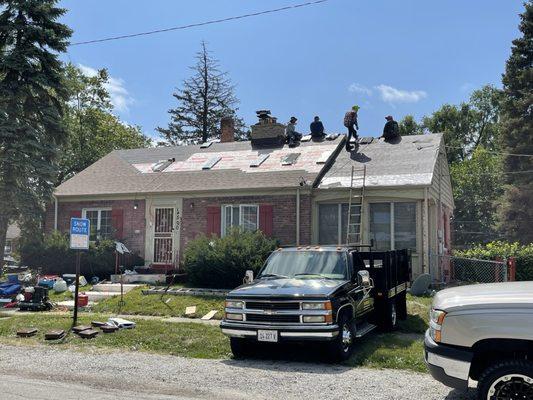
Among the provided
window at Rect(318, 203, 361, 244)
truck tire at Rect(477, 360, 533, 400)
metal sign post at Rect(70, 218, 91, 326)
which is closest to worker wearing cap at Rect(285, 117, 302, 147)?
window at Rect(318, 203, 361, 244)

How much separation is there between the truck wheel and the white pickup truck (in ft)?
12.6

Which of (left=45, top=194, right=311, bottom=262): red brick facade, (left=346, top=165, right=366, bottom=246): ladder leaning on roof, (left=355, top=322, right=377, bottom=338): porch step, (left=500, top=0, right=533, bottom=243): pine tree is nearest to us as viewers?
(left=355, top=322, right=377, bottom=338): porch step

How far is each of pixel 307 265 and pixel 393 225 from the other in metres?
8.25

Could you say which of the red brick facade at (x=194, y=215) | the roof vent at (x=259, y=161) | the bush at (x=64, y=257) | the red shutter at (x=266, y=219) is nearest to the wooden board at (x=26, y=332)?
the bush at (x=64, y=257)

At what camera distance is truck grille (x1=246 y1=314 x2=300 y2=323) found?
8133 mm

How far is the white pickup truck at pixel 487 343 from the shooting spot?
501cm

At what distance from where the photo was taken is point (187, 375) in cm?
759

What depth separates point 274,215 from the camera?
18.2 m

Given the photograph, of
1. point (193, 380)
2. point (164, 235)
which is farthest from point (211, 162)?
point (193, 380)

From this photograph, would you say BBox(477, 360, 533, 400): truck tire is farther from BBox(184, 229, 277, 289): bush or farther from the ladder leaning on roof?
the ladder leaning on roof

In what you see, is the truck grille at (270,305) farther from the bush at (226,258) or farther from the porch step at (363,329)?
the bush at (226,258)

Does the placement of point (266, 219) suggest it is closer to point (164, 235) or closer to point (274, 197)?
point (274, 197)

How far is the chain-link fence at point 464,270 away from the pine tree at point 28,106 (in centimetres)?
1427

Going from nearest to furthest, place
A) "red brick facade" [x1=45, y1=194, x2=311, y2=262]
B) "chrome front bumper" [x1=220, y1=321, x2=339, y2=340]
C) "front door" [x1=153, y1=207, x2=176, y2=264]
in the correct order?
"chrome front bumper" [x1=220, y1=321, x2=339, y2=340], "red brick facade" [x1=45, y1=194, x2=311, y2=262], "front door" [x1=153, y1=207, x2=176, y2=264]
